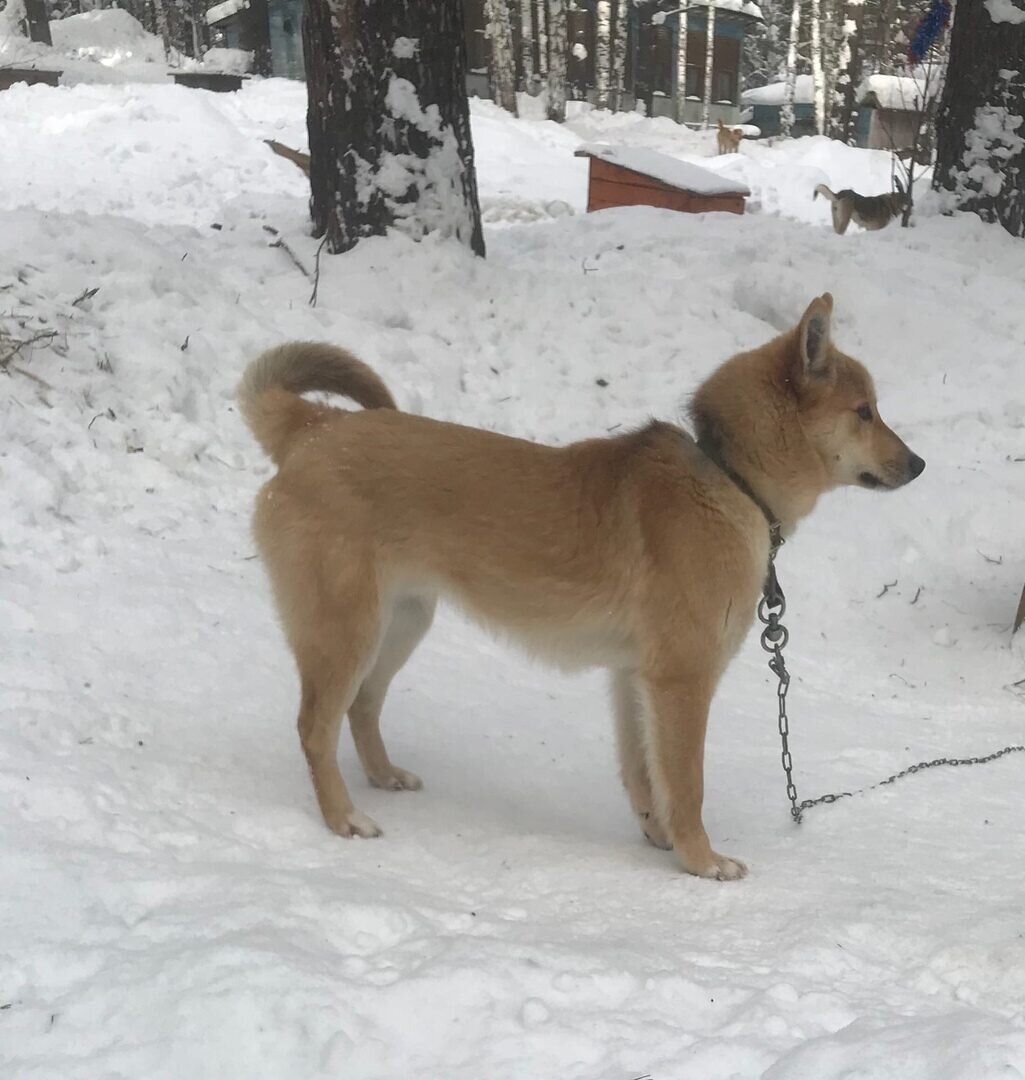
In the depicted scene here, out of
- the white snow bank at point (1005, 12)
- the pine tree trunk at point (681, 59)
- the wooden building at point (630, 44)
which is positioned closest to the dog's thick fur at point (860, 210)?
the white snow bank at point (1005, 12)

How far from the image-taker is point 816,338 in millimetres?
3117

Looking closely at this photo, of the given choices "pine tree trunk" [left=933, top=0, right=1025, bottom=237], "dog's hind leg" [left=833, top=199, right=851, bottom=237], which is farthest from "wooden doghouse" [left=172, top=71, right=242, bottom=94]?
"pine tree trunk" [left=933, top=0, right=1025, bottom=237]

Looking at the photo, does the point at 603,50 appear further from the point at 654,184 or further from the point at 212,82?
the point at 654,184

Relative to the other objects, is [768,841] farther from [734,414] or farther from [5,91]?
[5,91]

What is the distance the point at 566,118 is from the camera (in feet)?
→ 95.2

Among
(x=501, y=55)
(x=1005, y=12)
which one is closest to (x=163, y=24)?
(x=501, y=55)

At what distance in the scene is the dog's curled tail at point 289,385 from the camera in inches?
131

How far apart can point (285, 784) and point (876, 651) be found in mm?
3174

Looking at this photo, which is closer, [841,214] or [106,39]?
[841,214]

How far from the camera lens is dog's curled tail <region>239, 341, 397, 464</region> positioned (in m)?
3.33

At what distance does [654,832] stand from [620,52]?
35.3 m

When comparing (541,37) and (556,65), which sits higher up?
(541,37)

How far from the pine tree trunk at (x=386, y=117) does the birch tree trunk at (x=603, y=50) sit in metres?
28.5

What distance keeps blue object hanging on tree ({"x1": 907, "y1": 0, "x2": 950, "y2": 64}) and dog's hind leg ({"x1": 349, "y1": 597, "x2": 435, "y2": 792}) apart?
8.27m
